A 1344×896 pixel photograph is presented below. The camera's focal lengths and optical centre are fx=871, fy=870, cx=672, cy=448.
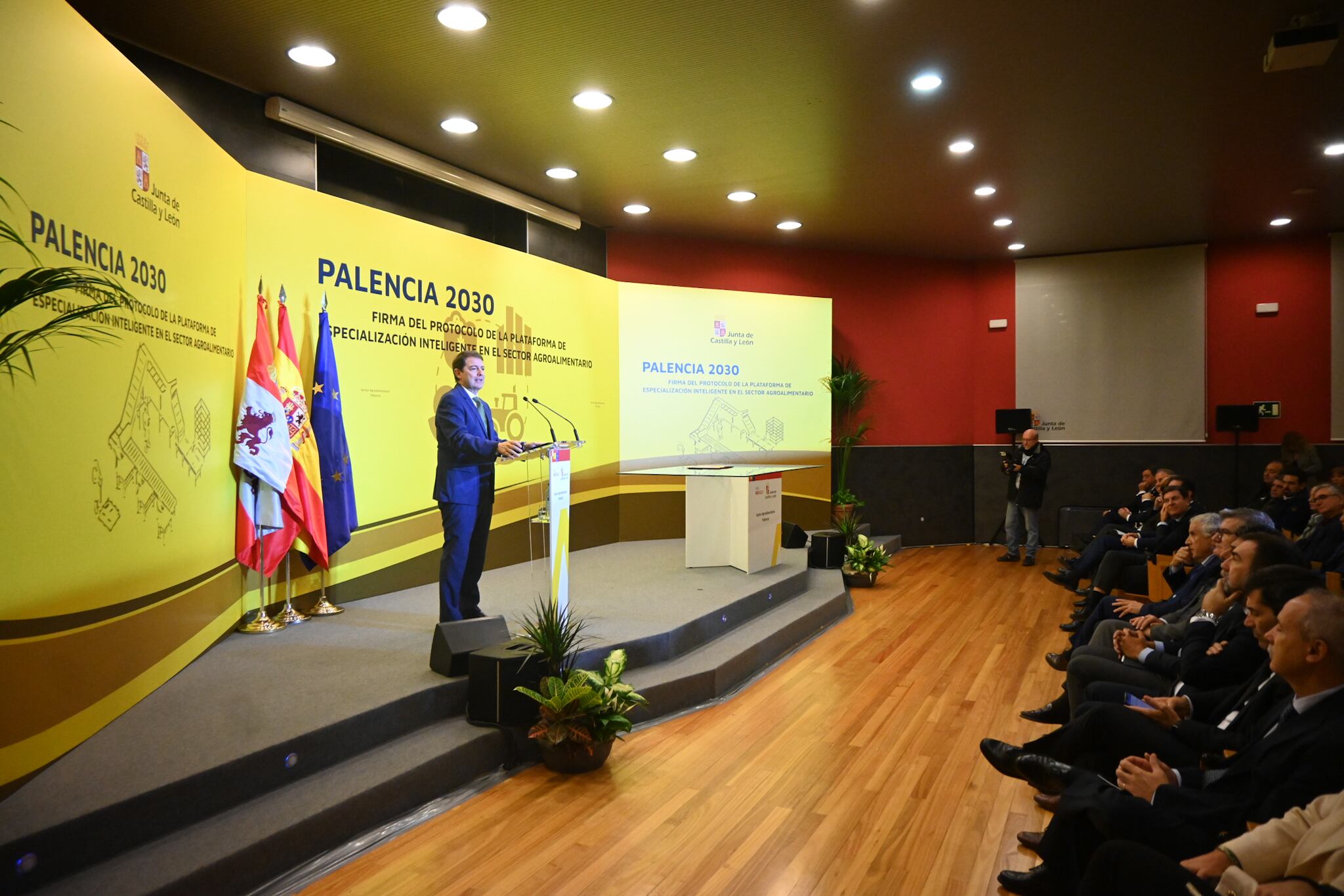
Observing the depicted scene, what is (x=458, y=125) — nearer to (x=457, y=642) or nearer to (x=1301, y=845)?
(x=457, y=642)

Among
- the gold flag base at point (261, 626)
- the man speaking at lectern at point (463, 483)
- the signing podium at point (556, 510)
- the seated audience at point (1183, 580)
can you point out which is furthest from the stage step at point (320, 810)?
the seated audience at point (1183, 580)

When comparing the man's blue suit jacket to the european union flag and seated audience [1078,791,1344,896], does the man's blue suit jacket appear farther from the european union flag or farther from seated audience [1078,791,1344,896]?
seated audience [1078,791,1344,896]

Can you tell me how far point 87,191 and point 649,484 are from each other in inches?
233

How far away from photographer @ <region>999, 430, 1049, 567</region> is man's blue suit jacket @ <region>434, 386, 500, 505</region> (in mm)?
6519

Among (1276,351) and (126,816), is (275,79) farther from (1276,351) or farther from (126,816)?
(1276,351)

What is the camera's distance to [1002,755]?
3098 mm

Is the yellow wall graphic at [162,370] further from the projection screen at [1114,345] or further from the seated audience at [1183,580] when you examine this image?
the projection screen at [1114,345]

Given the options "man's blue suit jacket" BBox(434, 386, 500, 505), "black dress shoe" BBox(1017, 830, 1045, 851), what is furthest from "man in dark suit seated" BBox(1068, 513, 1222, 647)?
"man's blue suit jacket" BBox(434, 386, 500, 505)

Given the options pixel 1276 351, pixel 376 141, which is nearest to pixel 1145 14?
pixel 376 141

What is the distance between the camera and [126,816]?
2580 millimetres

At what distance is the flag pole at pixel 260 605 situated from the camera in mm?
4555

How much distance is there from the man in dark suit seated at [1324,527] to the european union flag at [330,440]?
17.8ft

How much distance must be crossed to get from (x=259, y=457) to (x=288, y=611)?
0.96m

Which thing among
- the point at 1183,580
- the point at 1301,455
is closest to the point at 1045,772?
the point at 1183,580
